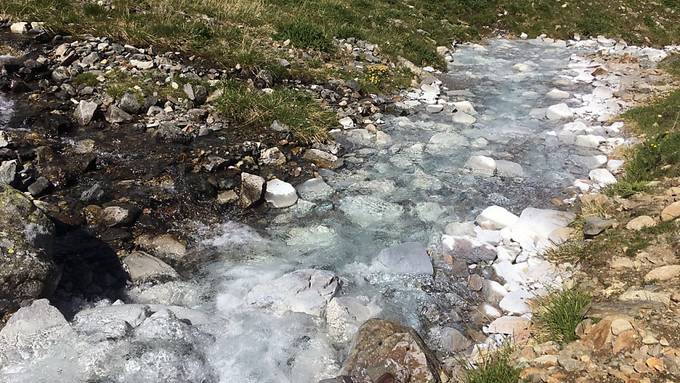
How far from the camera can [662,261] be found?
204 inches

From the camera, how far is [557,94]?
1191 centimetres

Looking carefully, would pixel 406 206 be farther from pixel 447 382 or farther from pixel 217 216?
pixel 447 382

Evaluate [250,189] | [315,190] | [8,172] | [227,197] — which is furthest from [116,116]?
[315,190]

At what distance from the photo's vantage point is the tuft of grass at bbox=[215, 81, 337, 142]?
9484 mm

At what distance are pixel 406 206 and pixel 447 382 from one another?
326 centimetres

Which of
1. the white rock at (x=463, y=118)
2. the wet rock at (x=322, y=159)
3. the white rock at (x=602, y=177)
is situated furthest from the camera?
the white rock at (x=463, y=118)

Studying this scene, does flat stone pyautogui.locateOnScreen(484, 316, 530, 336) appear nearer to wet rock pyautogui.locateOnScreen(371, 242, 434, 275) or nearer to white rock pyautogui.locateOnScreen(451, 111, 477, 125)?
wet rock pyautogui.locateOnScreen(371, 242, 434, 275)

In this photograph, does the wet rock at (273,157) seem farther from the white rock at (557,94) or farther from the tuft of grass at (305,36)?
the white rock at (557,94)

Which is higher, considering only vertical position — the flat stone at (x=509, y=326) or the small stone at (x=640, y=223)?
the small stone at (x=640, y=223)

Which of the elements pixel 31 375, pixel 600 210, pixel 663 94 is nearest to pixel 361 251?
pixel 600 210

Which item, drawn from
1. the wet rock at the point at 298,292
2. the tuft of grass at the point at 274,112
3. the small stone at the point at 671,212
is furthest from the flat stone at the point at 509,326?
the tuft of grass at the point at 274,112

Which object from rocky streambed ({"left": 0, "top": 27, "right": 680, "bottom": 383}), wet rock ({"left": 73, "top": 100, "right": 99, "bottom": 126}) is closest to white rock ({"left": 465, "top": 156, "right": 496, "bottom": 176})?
rocky streambed ({"left": 0, "top": 27, "right": 680, "bottom": 383})

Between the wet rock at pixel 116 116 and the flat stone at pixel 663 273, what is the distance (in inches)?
318

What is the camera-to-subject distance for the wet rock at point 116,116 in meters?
9.12
